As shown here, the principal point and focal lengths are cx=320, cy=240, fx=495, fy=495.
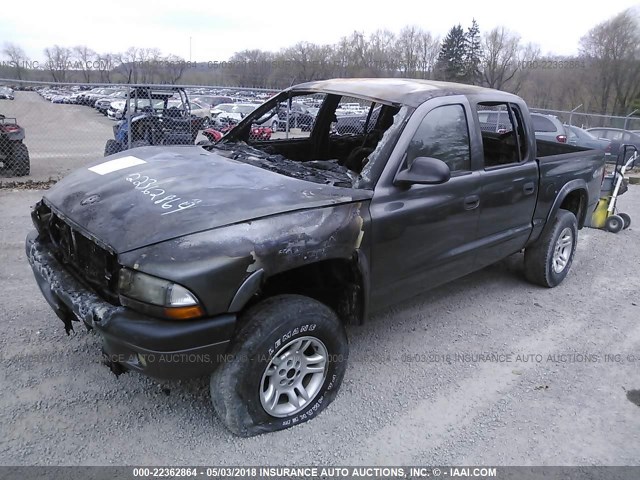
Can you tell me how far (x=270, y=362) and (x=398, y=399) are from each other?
39.1 inches

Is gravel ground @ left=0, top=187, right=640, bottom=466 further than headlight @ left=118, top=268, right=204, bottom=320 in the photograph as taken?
Yes

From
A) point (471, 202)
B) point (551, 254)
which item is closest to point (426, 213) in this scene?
point (471, 202)

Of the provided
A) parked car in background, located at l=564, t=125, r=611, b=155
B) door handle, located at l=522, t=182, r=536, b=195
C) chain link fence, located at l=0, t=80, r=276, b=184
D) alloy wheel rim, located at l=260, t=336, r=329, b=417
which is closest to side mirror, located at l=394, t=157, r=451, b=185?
alloy wheel rim, located at l=260, t=336, r=329, b=417

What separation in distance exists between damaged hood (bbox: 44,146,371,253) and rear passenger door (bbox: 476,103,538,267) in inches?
53.5

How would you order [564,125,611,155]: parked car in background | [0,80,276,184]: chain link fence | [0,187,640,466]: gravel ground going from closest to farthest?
1. [0,187,640,466]: gravel ground
2. [0,80,276,184]: chain link fence
3. [564,125,611,155]: parked car in background

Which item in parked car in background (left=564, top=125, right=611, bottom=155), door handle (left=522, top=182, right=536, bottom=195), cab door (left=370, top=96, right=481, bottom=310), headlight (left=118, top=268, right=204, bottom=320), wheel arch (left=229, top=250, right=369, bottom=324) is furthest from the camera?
parked car in background (left=564, top=125, right=611, bottom=155)

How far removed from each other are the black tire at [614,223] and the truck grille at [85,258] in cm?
704

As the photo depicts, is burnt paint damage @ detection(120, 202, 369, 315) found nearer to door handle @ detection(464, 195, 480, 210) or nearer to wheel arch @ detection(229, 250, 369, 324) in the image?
wheel arch @ detection(229, 250, 369, 324)

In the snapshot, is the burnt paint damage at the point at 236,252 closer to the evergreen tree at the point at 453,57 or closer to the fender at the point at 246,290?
the fender at the point at 246,290

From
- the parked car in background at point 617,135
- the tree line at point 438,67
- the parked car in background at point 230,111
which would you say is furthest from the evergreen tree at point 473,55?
the parked car in background at point 617,135

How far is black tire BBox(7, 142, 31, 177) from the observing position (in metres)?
9.51

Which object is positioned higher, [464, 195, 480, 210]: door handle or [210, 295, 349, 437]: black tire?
[464, 195, 480, 210]: door handle

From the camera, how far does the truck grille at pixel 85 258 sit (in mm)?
2463

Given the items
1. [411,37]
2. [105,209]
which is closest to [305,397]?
[105,209]
